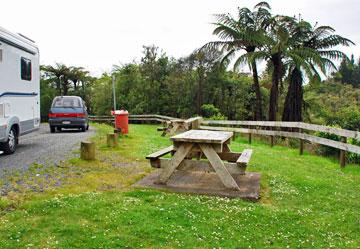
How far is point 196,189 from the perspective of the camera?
6910 millimetres

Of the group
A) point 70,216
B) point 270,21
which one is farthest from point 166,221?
point 270,21

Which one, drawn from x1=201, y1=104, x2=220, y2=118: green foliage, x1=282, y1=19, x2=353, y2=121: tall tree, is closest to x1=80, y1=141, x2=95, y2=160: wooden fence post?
x1=282, y1=19, x2=353, y2=121: tall tree

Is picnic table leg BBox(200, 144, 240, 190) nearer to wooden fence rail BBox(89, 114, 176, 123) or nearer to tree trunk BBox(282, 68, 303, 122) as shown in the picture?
tree trunk BBox(282, 68, 303, 122)

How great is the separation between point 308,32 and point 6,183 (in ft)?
66.1

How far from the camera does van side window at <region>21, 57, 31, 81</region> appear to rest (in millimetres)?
11508

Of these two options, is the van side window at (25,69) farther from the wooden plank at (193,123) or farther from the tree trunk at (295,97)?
the tree trunk at (295,97)

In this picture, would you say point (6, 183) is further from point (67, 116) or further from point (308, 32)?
point (308, 32)

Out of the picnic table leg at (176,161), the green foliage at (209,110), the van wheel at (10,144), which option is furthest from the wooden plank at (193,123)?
the green foliage at (209,110)

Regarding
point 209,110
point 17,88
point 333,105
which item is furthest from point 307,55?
point 333,105

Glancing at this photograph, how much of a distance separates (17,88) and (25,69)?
3.13 ft

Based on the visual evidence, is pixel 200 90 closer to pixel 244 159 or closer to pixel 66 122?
pixel 66 122

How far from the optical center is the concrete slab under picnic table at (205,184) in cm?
670

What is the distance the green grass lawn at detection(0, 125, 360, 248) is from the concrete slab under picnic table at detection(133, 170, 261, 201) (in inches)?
8.5

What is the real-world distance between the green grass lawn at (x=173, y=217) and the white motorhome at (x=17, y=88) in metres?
3.63
